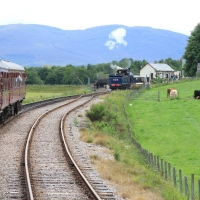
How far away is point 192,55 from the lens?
108m

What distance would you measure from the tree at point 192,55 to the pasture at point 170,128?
52088 millimetres

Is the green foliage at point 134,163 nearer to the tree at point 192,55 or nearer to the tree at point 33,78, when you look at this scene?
the tree at point 192,55

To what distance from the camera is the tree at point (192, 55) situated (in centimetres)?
10675

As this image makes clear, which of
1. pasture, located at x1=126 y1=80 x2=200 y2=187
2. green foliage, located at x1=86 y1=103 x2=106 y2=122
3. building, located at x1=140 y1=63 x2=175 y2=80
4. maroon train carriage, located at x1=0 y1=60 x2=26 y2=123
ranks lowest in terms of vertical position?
pasture, located at x1=126 y1=80 x2=200 y2=187

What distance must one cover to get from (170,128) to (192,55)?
7606 centimetres

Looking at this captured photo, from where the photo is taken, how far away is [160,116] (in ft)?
135

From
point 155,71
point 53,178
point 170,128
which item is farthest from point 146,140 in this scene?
point 155,71

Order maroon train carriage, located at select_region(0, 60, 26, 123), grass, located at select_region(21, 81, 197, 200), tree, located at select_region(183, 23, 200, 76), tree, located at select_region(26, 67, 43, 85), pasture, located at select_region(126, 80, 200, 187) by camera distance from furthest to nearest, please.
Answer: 1. tree, located at select_region(26, 67, 43, 85)
2. tree, located at select_region(183, 23, 200, 76)
3. maroon train carriage, located at select_region(0, 60, 26, 123)
4. pasture, located at select_region(126, 80, 200, 187)
5. grass, located at select_region(21, 81, 197, 200)

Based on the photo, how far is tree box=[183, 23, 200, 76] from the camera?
350 feet

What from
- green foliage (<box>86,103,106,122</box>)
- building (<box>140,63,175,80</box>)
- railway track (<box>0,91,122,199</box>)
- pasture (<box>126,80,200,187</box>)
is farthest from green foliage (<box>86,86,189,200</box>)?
building (<box>140,63,175,80</box>)

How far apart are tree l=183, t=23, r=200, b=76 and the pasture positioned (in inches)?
2051

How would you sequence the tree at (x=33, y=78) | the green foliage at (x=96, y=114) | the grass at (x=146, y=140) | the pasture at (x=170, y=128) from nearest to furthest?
the grass at (x=146, y=140) < the pasture at (x=170, y=128) < the green foliage at (x=96, y=114) < the tree at (x=33, y=78)

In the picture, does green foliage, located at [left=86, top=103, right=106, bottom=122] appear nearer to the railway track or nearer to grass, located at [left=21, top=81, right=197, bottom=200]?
grass, located at [left=21, top=81, right=197, bottom=200]

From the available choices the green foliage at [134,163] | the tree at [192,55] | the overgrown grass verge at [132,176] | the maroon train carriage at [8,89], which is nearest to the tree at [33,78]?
the tree at [192,55]
